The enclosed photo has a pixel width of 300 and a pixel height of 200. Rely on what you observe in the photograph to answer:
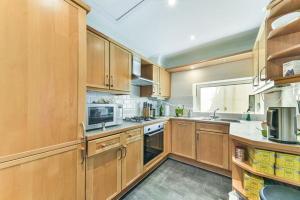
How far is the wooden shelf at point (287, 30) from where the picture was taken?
1130mm

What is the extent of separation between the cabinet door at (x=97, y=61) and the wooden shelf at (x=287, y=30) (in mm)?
1868

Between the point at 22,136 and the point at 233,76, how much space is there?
11.1 feet

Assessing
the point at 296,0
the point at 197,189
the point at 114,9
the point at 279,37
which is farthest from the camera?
the point at 197,189

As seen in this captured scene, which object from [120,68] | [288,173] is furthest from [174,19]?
[288,173]

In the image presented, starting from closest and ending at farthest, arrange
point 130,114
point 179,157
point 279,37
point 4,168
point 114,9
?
point 4,168 < point 279,37 < point 114,9 < point 130,114 < point 179,157

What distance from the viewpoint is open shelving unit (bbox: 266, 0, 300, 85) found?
117 centimetres

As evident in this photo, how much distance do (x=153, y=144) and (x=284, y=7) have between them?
95.6 inches

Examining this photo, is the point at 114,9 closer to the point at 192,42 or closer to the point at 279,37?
the point at 192,42

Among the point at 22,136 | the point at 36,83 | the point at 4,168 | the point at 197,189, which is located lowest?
the point at 197,189

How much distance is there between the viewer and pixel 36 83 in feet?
3.22

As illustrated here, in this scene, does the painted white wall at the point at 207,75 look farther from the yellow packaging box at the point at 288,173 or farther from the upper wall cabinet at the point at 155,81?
the yellow packaging box at the point at 288,173

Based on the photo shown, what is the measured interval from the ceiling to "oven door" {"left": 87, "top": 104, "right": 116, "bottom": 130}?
1315 millimetres

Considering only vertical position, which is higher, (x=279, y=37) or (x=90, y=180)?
(x=279, y=37)

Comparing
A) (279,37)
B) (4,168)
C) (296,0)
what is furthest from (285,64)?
(4,168)
